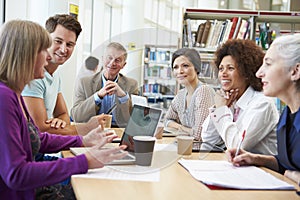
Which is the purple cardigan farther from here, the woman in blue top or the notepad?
the woman in blue top

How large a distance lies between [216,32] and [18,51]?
291 cm

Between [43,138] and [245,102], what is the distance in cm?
104

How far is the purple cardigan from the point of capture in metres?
1.06

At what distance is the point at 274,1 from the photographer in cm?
727

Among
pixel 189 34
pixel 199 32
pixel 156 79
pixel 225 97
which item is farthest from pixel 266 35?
pixel 156 79

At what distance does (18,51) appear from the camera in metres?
1.19

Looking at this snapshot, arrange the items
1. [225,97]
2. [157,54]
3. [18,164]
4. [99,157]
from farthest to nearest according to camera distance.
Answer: [225,97] < [157,54] < [99,157] < [18,164]

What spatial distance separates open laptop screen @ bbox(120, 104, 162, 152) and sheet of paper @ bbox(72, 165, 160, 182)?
0.29 ft

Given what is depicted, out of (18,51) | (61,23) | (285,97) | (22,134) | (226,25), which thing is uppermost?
(226,25)

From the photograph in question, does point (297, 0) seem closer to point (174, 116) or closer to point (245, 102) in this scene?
point (245, 102)

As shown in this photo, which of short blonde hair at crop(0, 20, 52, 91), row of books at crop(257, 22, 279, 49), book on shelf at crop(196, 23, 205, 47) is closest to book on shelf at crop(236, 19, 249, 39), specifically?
row of books at crop(257, 22, 279, 49)

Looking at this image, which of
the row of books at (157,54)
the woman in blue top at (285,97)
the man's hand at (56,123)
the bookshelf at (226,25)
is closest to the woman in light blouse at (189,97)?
the row of books at (157,54)

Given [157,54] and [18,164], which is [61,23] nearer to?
[157,54]

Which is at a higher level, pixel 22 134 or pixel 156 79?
pixel 156 79
